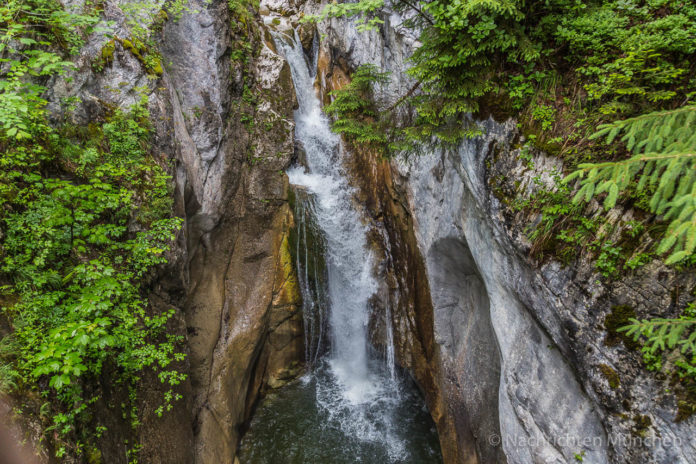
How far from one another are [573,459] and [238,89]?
11.9m

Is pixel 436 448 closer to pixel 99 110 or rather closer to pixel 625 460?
pixel 625 460

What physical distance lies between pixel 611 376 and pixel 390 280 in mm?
7100

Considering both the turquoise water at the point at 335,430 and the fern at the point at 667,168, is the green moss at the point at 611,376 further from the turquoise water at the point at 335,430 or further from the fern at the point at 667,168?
the turquoise water at the point at 335,430

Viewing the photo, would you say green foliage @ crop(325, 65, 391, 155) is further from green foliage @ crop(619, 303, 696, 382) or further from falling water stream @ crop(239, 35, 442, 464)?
green foliage @ crop(619, 303, 696, 382)

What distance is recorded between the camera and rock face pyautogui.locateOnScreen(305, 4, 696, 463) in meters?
3.15

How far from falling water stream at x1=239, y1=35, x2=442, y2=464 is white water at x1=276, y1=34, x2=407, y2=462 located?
0.11 ft

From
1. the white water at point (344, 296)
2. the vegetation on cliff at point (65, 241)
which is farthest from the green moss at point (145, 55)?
the white water at point (344, 296)

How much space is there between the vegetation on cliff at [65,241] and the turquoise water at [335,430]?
4.23 metres

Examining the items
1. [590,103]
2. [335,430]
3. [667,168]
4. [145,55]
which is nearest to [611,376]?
[667,168]

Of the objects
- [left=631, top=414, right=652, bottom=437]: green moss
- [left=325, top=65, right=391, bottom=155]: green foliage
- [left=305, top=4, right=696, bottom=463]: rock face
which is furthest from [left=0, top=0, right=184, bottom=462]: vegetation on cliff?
[left=631, top=414, right=652, bottom=437]: green moss

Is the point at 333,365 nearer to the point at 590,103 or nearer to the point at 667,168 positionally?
the point at 590,103

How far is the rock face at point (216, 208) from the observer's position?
18.8 feet

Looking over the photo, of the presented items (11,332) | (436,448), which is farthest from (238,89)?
(436,448)

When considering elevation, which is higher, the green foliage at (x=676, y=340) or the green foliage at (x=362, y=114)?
the green foliage at (x=362, y=114)
